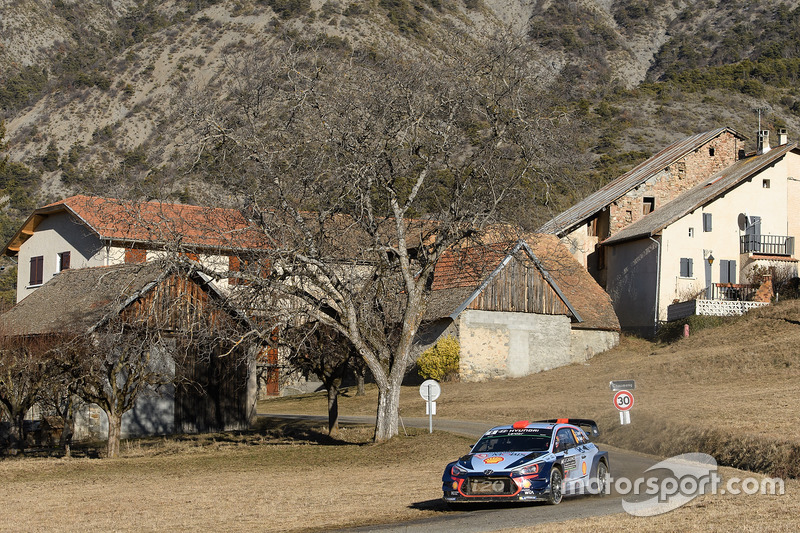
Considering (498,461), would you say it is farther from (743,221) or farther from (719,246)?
(743,221)

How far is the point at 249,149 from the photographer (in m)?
27.4

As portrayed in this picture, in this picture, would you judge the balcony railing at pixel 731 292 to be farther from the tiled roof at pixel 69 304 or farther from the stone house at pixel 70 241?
the tiled roof at pixel 69 304

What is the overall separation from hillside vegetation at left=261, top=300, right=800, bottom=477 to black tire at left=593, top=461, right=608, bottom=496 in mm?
3968

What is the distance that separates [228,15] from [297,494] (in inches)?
5434

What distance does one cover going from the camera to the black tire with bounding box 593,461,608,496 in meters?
19.0

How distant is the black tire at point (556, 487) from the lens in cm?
1747

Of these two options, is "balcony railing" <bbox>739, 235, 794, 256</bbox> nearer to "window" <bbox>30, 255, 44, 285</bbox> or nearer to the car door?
the car door

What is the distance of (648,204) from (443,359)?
2168cm

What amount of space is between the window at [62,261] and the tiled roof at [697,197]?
32.6 m

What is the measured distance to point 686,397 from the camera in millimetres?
34062

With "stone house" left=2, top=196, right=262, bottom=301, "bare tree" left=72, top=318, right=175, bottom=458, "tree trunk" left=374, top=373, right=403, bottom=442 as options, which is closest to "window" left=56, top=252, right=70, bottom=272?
"stone house" left=2, top=196, right=262, bottom=301

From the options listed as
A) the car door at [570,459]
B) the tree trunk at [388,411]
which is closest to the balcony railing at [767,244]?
the tree trunk at [388,411]

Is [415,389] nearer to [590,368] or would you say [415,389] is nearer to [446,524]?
[590,368]

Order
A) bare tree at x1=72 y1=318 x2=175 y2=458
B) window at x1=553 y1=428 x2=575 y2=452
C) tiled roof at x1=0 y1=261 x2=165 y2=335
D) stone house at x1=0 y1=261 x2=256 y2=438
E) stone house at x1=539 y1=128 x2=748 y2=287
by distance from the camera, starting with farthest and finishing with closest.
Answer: stone house at x1=539 y1=128 x2=748 y2=287 < stone house at x1=0 y1=261 x2=256 y2=438 < tiled roof at x1=0 y1=261 x2=165 y2=335 < bare tree at x1=72 y1=318 x2=175 y2=458 < window at x1=553 y1=428 x2=575 y2=452
